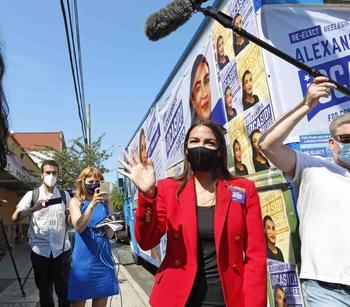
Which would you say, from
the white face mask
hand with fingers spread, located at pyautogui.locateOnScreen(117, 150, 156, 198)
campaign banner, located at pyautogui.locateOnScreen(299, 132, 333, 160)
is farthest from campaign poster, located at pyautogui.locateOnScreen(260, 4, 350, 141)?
the white face mask

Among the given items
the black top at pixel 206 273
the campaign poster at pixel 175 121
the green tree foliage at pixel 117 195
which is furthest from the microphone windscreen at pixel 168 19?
the green tree foliage at pixel 117 195

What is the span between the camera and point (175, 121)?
522 centimetres

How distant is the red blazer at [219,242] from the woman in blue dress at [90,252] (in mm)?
1471

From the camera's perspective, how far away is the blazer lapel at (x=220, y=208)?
226cm

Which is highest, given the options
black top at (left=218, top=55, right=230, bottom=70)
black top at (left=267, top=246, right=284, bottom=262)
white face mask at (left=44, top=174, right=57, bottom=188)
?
black top at (left=218, top=55, right=230, bottom=70)

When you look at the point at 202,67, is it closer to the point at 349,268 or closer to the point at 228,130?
the point at 228,130

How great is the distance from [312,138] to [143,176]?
134 centimetres

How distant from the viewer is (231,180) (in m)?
2.53

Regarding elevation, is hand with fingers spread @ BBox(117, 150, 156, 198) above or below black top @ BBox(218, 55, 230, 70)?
below

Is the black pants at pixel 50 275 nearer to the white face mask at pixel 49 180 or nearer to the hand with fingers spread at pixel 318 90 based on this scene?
the white face mask at pixel 49 180

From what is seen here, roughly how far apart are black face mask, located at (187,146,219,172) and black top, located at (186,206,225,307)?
0.29 m

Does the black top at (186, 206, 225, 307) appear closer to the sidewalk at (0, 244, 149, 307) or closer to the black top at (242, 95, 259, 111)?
the black top at (242, 95, 259, 111)

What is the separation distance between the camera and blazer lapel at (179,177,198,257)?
2275 mm

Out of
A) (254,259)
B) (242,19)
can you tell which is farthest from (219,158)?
(242,19)
